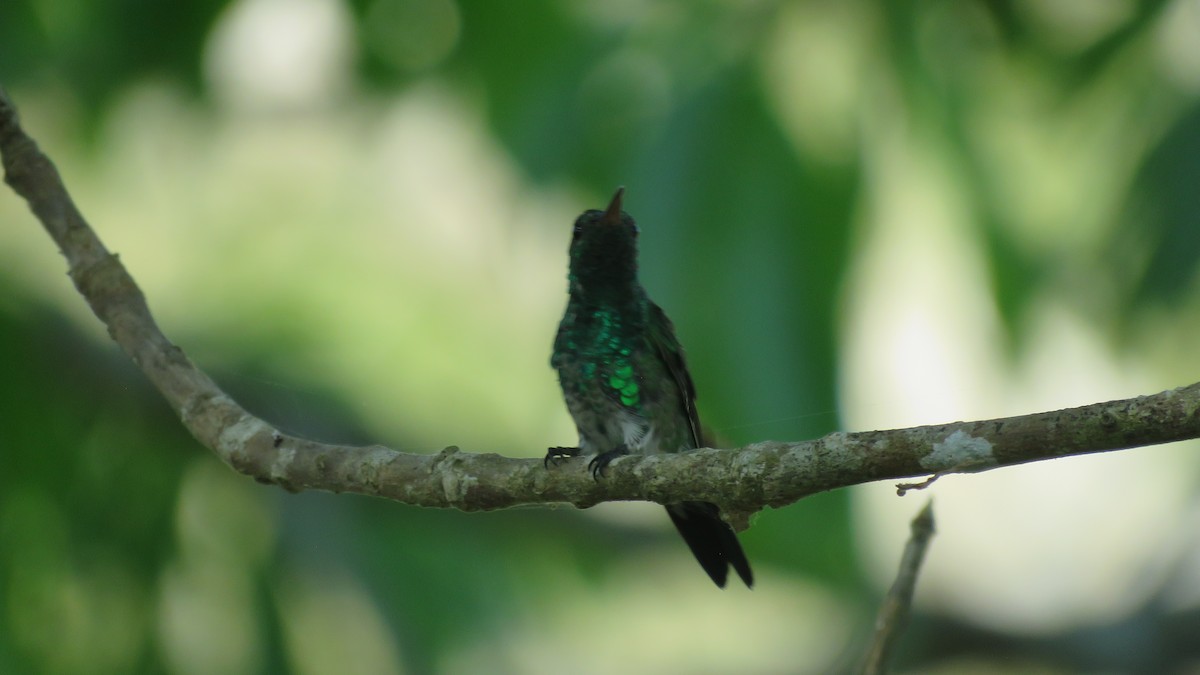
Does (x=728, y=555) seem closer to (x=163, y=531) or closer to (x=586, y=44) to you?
(x=586, y=44)

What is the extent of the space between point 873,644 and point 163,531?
384cm

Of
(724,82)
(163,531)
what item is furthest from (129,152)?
(724,82)

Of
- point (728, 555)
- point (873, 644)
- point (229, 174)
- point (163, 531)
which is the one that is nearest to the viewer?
point (873, 644)

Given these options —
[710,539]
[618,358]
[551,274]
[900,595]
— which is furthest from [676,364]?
[551,274]

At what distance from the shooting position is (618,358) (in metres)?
3.57

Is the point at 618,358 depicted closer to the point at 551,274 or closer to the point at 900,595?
the point at 900,595

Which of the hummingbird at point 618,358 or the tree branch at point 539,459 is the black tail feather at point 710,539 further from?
the tree branch at point 539,459

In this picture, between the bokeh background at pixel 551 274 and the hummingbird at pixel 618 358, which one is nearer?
the hummingbird at pixel 618 358

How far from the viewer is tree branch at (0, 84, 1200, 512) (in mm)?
1678

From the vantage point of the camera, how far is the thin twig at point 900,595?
278cm

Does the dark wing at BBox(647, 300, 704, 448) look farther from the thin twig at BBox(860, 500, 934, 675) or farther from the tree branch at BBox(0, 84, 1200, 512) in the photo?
the tree branch at BBox(0, 84, 1200, 512)

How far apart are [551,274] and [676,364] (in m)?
1.91

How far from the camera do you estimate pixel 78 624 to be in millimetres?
5426

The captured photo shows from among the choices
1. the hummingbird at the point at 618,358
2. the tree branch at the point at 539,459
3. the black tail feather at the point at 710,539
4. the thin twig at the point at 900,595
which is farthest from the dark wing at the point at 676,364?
the tree branch at the point at 539,459
